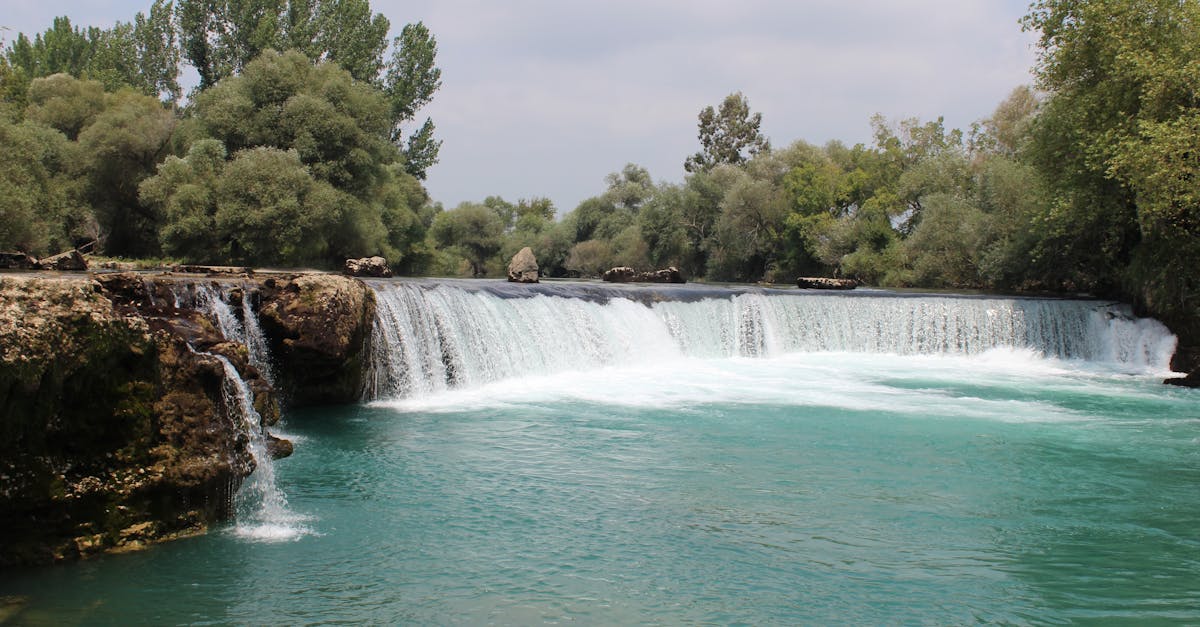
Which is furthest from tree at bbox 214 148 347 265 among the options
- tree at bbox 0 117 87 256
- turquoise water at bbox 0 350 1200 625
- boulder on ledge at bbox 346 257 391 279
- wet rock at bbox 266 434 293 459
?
wet rock at bbox 266 434 293 459

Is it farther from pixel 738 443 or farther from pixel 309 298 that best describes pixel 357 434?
pixel 738 443

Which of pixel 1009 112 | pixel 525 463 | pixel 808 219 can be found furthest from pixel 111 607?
pixel 1009 112

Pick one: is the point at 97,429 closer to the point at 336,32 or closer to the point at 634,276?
the point at 634,276

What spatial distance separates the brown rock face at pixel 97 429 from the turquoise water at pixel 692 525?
0.25 m

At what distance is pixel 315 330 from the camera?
1138 cm

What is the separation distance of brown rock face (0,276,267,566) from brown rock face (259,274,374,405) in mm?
4716

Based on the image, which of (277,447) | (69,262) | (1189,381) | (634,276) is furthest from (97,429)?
(634,276)

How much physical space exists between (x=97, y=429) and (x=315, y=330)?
5.67m

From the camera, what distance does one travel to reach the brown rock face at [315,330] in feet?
37.2

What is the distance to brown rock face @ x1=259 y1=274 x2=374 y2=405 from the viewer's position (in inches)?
446

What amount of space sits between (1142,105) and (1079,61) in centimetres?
201

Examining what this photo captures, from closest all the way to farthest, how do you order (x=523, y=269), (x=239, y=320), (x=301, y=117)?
(x=239, y=320), (x=523, y=269), (x=301, y=117)

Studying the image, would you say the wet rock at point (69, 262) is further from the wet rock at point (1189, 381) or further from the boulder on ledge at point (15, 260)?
the wet rock at point (1189, 381)

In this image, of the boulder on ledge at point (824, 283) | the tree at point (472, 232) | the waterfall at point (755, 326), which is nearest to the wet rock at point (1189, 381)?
the waterfall at point (755, 326)
